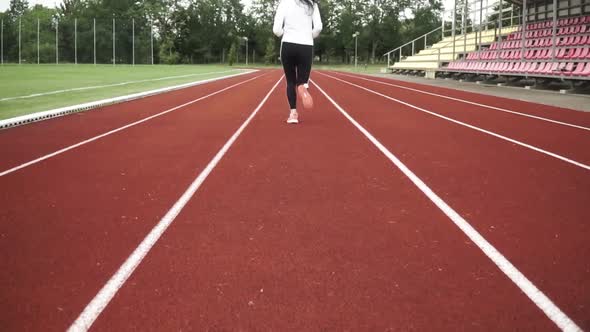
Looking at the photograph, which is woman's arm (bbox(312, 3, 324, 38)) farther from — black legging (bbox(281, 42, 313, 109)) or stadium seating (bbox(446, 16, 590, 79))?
stadium seating (bbox(446, 16, 590, 79))

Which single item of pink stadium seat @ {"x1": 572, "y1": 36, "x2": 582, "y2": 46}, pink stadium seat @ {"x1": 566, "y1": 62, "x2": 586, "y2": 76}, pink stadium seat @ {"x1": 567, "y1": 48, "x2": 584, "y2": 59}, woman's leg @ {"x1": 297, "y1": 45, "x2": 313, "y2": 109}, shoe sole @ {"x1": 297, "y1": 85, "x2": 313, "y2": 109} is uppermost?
pink stadium seat @ {"x1": 572, "y1": 36, "x2": 582, "y2": 46}

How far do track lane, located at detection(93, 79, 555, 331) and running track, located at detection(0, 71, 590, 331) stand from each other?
0.5 inches

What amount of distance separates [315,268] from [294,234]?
591 millimetres

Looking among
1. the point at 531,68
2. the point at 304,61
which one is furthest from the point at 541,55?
the point at 304,61

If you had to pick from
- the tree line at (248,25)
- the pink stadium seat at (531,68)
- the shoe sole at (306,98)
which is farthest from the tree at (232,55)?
the shoe sole at (306,98)

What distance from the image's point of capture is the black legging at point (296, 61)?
832cm

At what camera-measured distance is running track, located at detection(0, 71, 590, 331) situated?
2.33 m

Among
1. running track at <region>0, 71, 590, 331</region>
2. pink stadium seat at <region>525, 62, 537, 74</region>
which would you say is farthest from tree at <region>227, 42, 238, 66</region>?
running track at <region>0, 71, 590, 331</region>

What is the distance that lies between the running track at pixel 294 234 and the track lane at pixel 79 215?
14 millimetres

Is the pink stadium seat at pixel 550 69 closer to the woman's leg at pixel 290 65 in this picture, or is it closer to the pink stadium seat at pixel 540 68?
the pink stadium seat at pixel 540 68

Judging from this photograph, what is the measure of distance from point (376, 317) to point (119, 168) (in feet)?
12.3

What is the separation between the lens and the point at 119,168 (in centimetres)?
537

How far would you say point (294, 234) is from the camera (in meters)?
3.39

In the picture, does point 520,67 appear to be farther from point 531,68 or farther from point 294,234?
point 294,234
